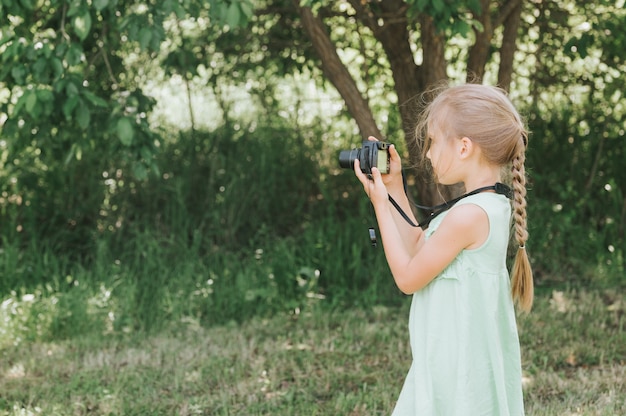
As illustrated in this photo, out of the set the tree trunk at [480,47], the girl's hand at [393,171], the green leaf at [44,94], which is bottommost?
the girl's hand at [393,171]

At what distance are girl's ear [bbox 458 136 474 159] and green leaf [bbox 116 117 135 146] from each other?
1975 mm

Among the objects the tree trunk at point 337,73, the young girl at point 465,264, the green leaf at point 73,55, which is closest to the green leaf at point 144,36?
the green leaf at point 73,55

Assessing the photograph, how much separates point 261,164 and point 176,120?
3.72 feet

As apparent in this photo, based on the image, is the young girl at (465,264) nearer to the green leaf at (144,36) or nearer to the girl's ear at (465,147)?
the girl's ear at (465,147)

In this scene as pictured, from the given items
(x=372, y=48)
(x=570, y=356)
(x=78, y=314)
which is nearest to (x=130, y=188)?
(x=78, y=314)

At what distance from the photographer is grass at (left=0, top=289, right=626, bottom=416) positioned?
11.5 ft

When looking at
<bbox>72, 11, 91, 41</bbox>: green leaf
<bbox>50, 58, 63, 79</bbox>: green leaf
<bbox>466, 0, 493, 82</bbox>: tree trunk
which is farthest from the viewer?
<bbox>466, 0, 493, 82</bbox>: tree trunk

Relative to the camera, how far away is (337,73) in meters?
4.69

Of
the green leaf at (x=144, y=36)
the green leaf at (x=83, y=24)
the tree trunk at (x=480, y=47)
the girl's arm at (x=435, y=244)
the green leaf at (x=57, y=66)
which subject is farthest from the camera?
the tree trunk at (x=480, y=47)

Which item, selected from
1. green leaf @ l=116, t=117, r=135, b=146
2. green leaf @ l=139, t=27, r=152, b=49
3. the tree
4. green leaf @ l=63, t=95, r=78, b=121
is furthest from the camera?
the tree

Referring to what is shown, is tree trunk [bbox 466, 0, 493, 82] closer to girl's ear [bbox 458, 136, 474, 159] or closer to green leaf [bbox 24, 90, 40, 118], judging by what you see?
green leaf [bbox 24, 90, 40, 118]

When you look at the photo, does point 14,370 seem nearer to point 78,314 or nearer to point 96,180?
point 78,314

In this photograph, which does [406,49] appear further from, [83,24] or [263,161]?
[83,24]

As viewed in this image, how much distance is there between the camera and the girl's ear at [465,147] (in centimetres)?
218
